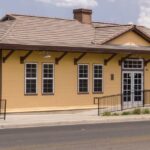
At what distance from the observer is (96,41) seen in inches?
1495

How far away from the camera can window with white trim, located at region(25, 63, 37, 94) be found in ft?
111

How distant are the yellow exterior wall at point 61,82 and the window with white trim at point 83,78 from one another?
0.23 m

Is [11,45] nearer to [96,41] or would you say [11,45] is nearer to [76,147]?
[96,41]

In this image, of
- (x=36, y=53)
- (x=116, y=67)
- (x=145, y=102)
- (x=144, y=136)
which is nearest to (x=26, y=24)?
(x=36, y=53)

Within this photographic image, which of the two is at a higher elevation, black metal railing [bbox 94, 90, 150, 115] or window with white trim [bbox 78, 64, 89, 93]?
window with white trim [bbox 78, 64, 89, 93]

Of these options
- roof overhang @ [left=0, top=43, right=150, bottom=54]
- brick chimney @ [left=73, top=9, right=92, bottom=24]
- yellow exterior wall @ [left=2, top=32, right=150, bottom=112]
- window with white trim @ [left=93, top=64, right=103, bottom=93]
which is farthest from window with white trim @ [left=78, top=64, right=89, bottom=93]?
brick chimney @ [left=73, top=9, right=92, bottom=24]

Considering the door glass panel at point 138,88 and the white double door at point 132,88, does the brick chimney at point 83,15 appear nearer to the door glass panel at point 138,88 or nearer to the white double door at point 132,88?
the white double door at point 132,88

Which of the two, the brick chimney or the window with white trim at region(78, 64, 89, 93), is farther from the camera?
the brick chimney

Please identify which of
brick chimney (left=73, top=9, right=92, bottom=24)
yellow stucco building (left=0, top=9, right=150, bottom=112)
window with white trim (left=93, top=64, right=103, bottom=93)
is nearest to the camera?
yellow stucco building (left=0, top=9, right=150, bottom=112)

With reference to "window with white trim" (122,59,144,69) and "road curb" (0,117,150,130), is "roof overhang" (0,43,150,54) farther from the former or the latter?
"road curb" (0,117,150,130)

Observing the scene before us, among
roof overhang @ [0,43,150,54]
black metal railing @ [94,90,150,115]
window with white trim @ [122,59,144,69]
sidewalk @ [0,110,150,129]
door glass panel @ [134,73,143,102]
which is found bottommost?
sidewalk @ [0,110,150,129]

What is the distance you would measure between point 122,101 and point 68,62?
162 inches

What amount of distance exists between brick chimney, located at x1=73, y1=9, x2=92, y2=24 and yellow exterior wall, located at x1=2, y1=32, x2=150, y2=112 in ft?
11.1

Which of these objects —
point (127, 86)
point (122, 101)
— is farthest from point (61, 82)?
point (127, 86)
